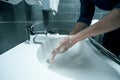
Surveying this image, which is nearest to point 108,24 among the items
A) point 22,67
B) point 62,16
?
point 22,67

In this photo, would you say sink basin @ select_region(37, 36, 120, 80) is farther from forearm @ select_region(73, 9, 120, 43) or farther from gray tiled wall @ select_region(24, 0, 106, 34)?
gray tiled wall @ select_region(24, 0, 106, 34)

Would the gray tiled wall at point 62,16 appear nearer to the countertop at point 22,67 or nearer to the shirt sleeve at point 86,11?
the shirt sleeve at point 86,11

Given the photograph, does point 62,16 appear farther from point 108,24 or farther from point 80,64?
point 108,24

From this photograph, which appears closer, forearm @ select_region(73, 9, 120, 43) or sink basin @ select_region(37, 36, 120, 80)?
forearm @ select_region(73, 9, 120, 43)

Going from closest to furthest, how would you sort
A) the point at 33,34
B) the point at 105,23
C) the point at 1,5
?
the point at 105,23 < the point at 1,5 < the point at 33,34

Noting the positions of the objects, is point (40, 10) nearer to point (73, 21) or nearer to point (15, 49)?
point (73, 21)

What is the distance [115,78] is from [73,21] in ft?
3.06

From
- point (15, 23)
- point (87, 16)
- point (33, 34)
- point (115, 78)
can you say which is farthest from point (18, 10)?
point (115, 78)

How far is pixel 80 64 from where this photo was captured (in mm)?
987

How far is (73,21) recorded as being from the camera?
146 cm

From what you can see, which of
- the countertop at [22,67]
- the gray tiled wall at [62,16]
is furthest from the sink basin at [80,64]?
the gray tiled wall at [62,16]

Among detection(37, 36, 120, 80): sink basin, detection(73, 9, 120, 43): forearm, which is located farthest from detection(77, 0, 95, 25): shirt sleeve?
detection(73, 9, 120, 43): forearm

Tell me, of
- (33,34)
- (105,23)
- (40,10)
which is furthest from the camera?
(40,10)

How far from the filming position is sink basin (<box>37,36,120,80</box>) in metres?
0.73
